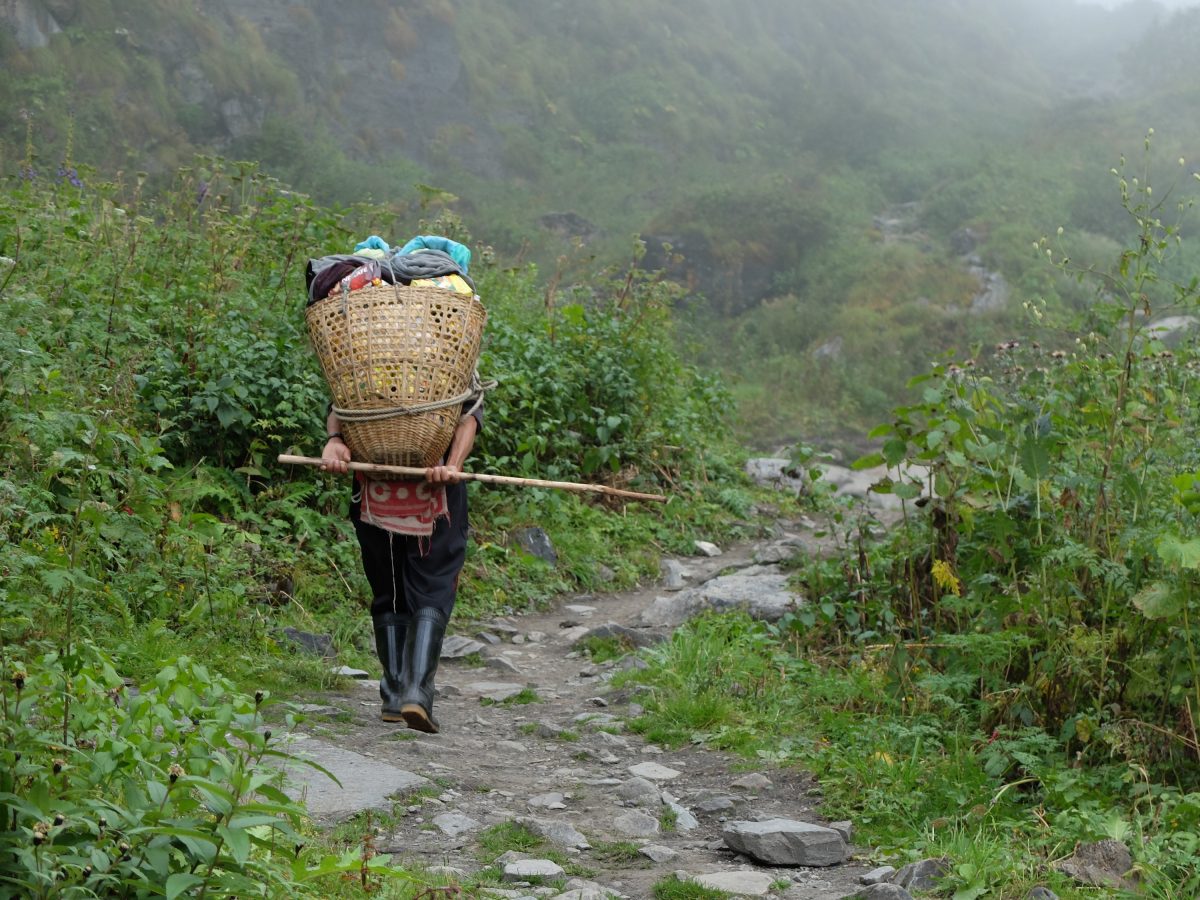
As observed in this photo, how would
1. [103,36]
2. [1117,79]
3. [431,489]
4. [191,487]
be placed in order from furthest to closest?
1. [1117,79]
2. [103,36]
3. [191,487]
4. [431,489]

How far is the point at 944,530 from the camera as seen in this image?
577 centimetres

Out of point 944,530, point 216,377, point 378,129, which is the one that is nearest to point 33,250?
point 216,377

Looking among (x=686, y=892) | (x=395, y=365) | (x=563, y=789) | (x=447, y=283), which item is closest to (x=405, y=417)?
(x=395, y=365)

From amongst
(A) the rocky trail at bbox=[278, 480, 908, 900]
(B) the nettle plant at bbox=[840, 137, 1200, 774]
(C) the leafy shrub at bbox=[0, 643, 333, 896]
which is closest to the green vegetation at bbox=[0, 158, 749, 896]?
(C) the leafy shrub at bbox=[0, 643, 333, 896]

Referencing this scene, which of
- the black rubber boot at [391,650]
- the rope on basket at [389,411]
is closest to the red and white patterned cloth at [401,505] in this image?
the rope on basket at [389,411]

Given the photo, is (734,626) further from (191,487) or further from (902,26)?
(902,26)

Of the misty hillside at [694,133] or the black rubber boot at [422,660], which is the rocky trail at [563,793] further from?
the misty hillside at [694,133]

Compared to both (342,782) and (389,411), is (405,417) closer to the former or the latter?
(389,411)

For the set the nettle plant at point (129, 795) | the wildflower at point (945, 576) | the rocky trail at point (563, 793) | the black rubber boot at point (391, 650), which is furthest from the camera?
the wildflower at point (945, 576)

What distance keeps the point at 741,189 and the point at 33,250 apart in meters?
23.2

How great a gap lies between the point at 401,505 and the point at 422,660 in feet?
2.10

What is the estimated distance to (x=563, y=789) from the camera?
4.49 m

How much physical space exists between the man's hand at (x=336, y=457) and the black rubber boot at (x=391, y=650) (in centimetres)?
69

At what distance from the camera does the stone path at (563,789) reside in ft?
11.8
